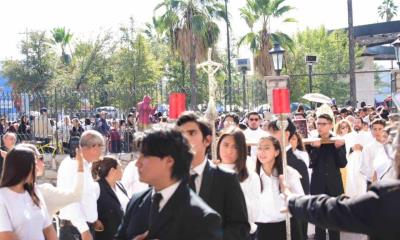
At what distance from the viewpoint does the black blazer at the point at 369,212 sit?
9.68 ft

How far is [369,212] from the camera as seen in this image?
3.00m

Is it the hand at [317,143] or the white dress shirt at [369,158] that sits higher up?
the hand at [317,143]

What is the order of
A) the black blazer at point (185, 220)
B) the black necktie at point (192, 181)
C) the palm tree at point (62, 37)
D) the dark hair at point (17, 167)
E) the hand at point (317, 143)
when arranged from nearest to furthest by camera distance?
the black blazer at point (185, 220)
the black necktie at point (192, 181)
the dark hair at point (17, 167)
the hand at point (317, 143)
the palm tree at point (62, 37)

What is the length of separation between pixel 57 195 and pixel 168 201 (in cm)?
222

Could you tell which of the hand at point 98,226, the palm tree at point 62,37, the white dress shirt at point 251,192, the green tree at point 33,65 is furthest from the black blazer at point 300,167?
the palm tree at point 62,37

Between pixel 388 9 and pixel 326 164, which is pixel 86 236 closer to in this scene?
pixel 326 164

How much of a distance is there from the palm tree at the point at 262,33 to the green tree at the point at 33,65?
14765 millimetres

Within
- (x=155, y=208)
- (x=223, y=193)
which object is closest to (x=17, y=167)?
(x=223, y=193)

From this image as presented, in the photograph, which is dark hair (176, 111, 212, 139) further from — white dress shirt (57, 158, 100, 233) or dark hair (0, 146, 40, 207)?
white dress shirt (57, 158, 100, 233)

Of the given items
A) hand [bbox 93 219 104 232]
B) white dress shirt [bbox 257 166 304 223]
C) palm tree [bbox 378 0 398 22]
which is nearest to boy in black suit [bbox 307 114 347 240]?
white dress shirt [bbox 257 166 304 223]

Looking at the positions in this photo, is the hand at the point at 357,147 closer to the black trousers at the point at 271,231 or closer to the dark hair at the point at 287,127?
the dark hair at the point at 287,127

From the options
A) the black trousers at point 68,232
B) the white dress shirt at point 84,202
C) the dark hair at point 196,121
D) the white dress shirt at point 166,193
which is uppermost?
the dark hair at point 196,121

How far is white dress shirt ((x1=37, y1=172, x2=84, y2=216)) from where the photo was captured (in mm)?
5180

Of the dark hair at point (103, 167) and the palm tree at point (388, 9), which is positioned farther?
the palm tree at point (388, 9)
